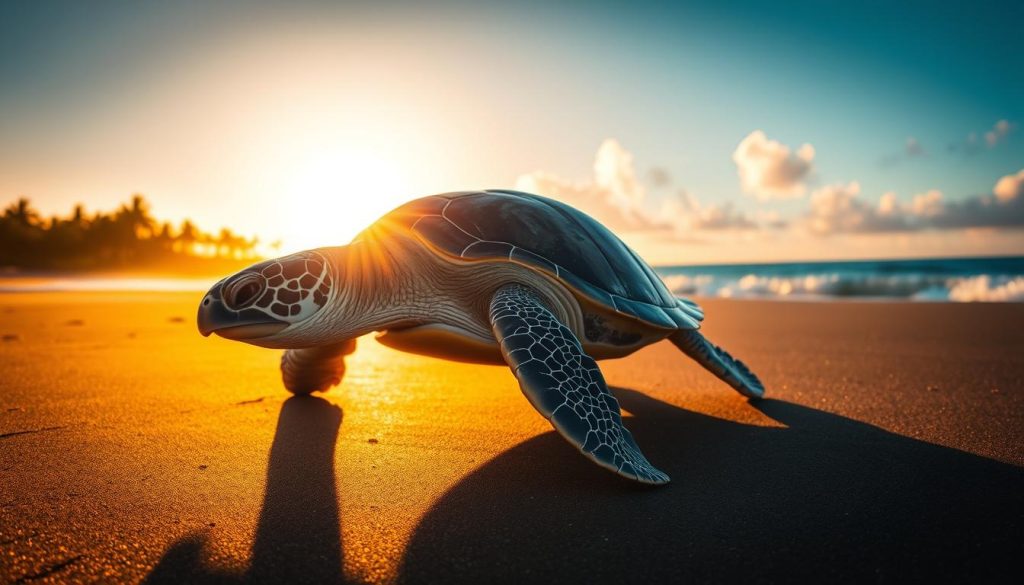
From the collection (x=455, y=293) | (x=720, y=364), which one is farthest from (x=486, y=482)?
(x=720, y=364)

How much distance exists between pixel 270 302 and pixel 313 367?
821mm

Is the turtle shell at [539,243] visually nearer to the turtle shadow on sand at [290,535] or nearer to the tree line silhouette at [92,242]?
the turtle shadow on sand at [290,535]

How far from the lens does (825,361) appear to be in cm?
444

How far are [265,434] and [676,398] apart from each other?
2.46 metres

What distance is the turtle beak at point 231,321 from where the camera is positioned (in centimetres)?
239

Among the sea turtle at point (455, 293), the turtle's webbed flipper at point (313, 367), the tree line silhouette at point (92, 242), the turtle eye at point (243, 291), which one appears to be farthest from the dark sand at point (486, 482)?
the tree line silhouette at point (92, 242)

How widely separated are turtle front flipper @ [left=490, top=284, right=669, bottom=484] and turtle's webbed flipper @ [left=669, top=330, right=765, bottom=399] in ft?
4.71

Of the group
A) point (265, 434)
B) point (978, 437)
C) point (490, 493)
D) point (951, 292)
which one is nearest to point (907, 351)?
point (978, 437)

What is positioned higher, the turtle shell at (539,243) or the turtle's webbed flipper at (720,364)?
the turtle shell at (539,243)

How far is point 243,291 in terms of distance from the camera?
2.47m

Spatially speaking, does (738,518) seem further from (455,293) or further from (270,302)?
(270,302)

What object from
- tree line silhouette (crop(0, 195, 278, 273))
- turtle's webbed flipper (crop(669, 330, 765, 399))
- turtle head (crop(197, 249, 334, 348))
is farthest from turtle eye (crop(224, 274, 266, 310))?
tree line silhouette (crop(0, 195, 278, 273))

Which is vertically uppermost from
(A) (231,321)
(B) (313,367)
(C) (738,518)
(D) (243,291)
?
(D) (243,291)

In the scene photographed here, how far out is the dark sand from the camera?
134 centimetres
